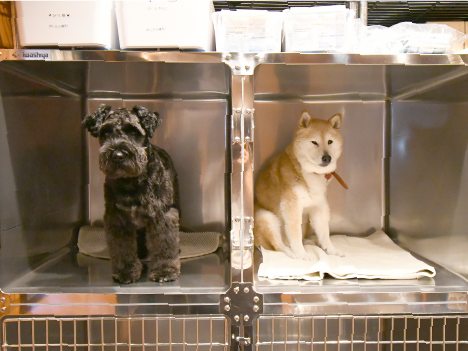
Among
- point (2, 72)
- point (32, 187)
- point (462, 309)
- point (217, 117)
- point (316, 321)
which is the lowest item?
point (316, 321)

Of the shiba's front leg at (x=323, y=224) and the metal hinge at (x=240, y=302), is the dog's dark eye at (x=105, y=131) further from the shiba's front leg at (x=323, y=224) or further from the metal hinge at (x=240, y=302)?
the shiba's front leg at (x=323, y=224)

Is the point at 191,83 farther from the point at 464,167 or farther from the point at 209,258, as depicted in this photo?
the point at 464,167

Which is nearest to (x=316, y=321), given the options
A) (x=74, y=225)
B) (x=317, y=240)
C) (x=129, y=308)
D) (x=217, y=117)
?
(x=317, y=240)

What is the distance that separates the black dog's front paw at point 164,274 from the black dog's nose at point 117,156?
1.42ft

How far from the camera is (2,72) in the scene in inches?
43.7

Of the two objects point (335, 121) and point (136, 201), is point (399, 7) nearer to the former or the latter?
point (335, 121)

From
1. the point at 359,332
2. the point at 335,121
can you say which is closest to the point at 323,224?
the point at 335,121

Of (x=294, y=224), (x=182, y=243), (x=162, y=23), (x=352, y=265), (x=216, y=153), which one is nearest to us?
(x=162, y=23)

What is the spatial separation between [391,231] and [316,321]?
62 cm

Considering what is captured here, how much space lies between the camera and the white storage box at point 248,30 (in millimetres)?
1040

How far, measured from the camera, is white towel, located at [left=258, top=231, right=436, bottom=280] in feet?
3.94

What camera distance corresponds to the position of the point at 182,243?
157cm

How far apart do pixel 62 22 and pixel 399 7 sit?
1.37m

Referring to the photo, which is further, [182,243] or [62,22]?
[182,243]
